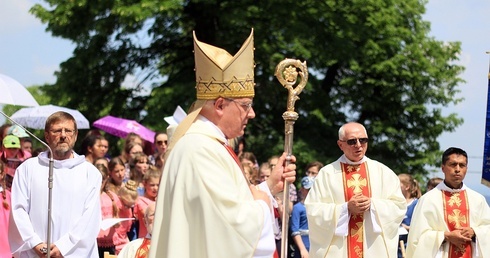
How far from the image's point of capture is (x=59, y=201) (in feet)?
29.4

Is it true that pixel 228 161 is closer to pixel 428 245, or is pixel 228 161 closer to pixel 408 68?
pixel 428 245

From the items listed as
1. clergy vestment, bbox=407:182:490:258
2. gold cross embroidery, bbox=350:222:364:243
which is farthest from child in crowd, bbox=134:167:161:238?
clergy vestment, bbox=407:182:490:258

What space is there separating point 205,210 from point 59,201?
3074 millimetres

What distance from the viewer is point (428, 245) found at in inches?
418

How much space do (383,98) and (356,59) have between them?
2.84m

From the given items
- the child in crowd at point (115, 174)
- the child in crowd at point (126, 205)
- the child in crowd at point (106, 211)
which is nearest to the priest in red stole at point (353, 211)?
the child in crowd at point (126, 205)

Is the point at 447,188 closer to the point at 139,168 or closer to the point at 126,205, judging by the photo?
the point at 126,205

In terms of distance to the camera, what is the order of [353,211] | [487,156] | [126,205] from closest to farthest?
[353,211]
[487,156]
[126,205]

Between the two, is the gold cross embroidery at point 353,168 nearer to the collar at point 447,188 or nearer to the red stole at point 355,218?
the red stole at point 355,218

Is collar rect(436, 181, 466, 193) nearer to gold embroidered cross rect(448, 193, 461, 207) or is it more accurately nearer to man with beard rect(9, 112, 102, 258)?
gold embroidered cross rect(448, 193, 461, 207)

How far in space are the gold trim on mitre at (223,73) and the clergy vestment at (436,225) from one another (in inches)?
178

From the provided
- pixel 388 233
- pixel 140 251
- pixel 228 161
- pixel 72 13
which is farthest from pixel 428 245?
pixel 72 13

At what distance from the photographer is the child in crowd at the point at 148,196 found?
11320mm

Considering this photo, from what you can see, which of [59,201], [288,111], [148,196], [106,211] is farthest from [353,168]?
[288,111]
